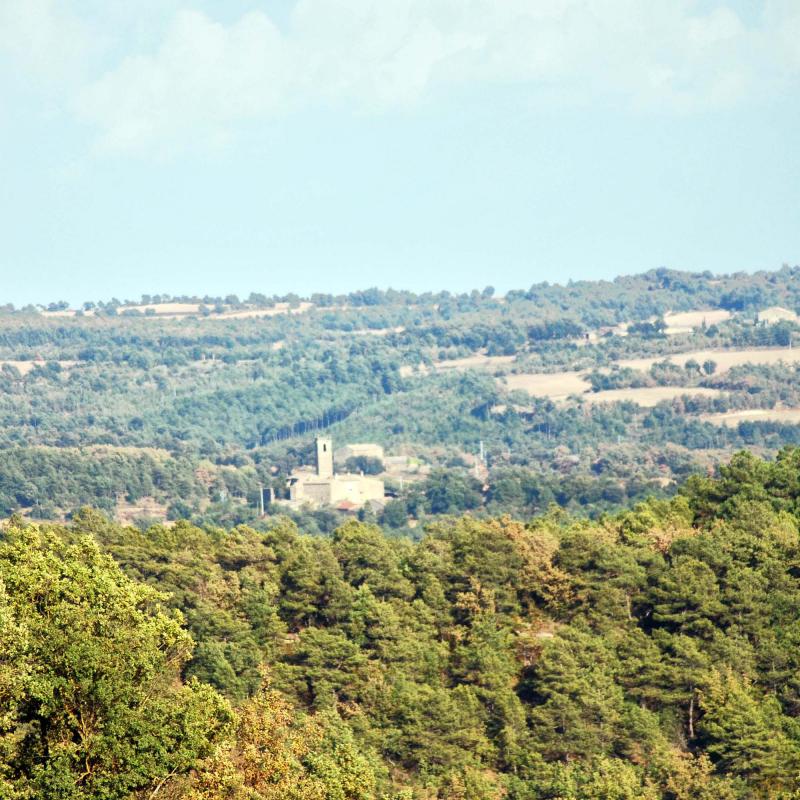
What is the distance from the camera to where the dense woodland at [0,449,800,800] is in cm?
4997

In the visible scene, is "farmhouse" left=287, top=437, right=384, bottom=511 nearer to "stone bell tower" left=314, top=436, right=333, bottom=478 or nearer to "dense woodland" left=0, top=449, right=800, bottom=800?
"stone bell tower" left=314, top=436, right=333, bottom=478

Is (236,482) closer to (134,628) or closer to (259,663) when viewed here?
(259,663)

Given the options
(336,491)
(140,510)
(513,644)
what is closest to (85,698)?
(513,644)

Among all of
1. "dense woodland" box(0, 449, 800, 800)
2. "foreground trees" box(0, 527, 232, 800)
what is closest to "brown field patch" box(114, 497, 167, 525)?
"dense woodland" box(0, 449, 800, 800)

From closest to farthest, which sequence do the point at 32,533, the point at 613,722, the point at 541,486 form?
1. the point at 32,533
2. the point at 613,722
3. the point at 541,486

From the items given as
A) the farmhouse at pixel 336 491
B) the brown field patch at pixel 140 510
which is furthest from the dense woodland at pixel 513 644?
the farmhouse at pixel 336 491

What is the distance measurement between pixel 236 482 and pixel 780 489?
10604 cm

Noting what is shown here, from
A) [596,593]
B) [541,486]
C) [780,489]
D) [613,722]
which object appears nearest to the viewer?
[613,722]

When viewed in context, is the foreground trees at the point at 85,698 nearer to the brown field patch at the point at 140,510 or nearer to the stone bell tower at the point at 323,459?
the brown field patch at the point at 140,510

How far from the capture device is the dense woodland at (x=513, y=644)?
164 ft

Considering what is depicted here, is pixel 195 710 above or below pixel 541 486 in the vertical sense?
above

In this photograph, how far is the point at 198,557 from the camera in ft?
204

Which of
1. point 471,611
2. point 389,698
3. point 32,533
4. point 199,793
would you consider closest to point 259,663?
point 389,698

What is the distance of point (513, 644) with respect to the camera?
5769 centimetres
